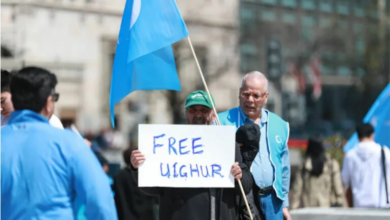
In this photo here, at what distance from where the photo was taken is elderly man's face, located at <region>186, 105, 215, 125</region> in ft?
17.0

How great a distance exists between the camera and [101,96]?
37.6 metres

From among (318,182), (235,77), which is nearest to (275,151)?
(318,182)

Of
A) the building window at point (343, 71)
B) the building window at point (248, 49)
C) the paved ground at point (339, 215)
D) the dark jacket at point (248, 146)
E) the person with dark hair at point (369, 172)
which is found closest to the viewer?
the dark jacket at point (248, 146)

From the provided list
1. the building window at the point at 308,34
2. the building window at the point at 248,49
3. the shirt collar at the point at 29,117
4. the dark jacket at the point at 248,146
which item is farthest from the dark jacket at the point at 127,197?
the building window at the point at 308,34

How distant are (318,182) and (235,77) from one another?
33427 millimetres

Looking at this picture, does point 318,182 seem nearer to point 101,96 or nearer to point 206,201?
point 206,201

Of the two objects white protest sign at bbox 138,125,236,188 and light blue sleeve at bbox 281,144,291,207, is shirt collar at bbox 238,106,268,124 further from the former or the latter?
white protest sign at bbox 138,125,236,188

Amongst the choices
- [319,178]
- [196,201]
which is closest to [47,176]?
[196,201]

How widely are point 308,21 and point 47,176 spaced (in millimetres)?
45021

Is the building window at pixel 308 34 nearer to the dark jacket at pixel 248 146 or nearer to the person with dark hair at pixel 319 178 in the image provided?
the person with dark hair at pixel 319 178

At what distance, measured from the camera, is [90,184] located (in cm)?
364

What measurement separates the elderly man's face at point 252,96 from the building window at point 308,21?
41968 mm

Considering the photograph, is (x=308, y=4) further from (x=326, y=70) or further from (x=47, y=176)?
(x=47, y=176)

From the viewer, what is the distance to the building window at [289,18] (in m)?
45.8
